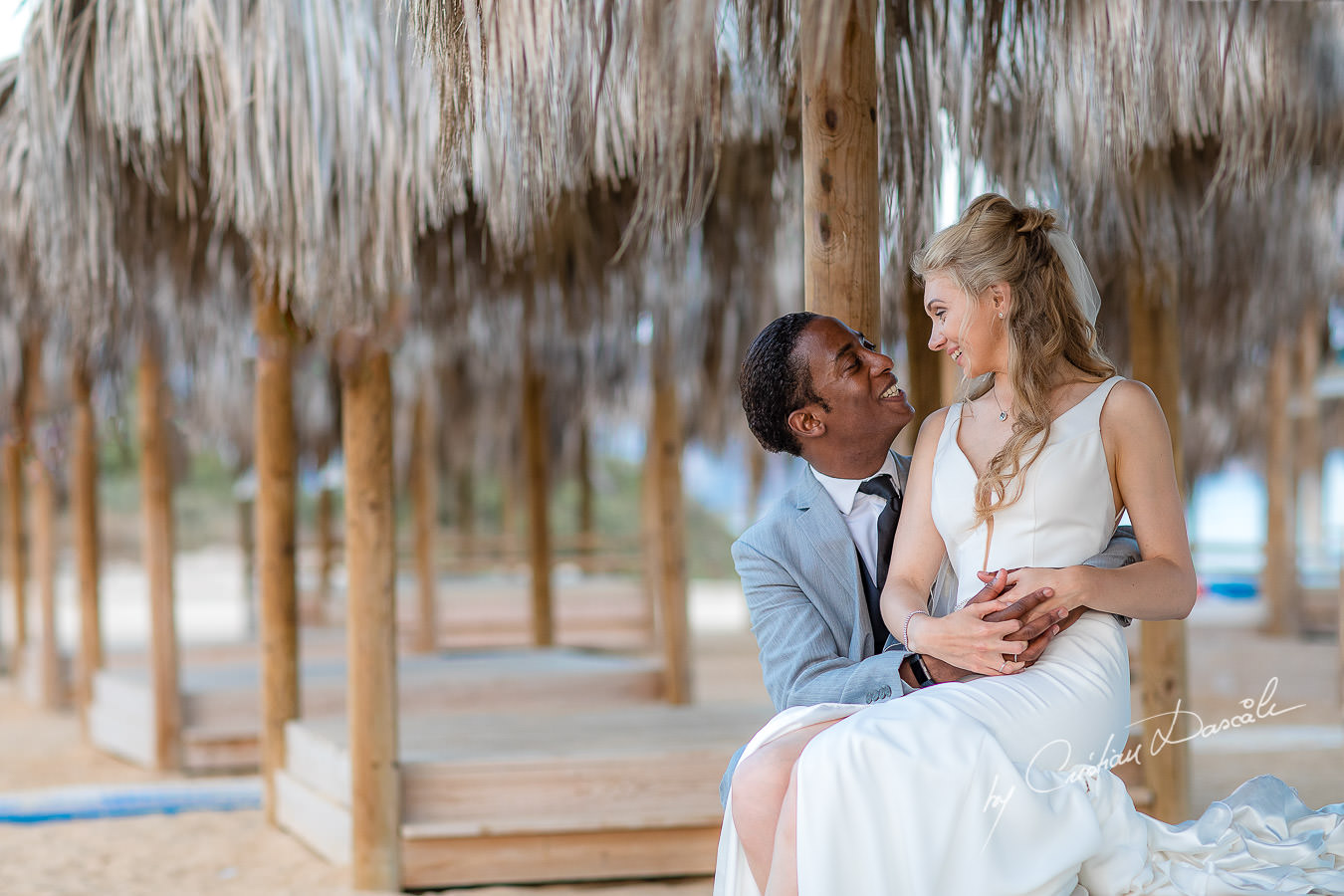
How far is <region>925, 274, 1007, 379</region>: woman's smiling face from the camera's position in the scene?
185 centimetres

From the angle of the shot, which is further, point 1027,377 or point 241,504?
point 241,504

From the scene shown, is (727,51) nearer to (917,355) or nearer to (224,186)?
(917,355)

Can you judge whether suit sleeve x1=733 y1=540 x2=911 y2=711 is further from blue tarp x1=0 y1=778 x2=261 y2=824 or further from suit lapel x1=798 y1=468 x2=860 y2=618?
blue tarp x1=0 y1=778 x2=261 y2=824

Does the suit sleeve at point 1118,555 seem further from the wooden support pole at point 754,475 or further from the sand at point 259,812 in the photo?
the wooden support pole at point 754,475

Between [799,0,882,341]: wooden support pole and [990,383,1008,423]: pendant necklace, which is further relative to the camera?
[799,0,882,341]: wooden support pole

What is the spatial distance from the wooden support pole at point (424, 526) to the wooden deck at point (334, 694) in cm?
162

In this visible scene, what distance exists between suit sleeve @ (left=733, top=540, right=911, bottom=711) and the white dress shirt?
0.15 meters

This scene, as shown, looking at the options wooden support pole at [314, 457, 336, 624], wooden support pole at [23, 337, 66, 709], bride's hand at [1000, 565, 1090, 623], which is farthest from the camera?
wooden support pole at [314, 457, 336, 624]

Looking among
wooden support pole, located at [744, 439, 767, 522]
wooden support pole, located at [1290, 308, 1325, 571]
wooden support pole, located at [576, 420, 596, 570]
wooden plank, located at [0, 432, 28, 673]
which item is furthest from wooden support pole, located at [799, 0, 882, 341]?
wooden support pole, located at [744, 439, 767, 522]

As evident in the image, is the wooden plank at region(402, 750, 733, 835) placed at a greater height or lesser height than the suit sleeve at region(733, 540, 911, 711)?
lesser

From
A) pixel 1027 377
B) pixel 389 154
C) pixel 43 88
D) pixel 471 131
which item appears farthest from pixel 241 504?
pixel 1027 377

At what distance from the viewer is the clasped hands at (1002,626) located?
1692 millimetres

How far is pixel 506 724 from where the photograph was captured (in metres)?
4.63

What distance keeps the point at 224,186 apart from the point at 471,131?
1.66 meters
